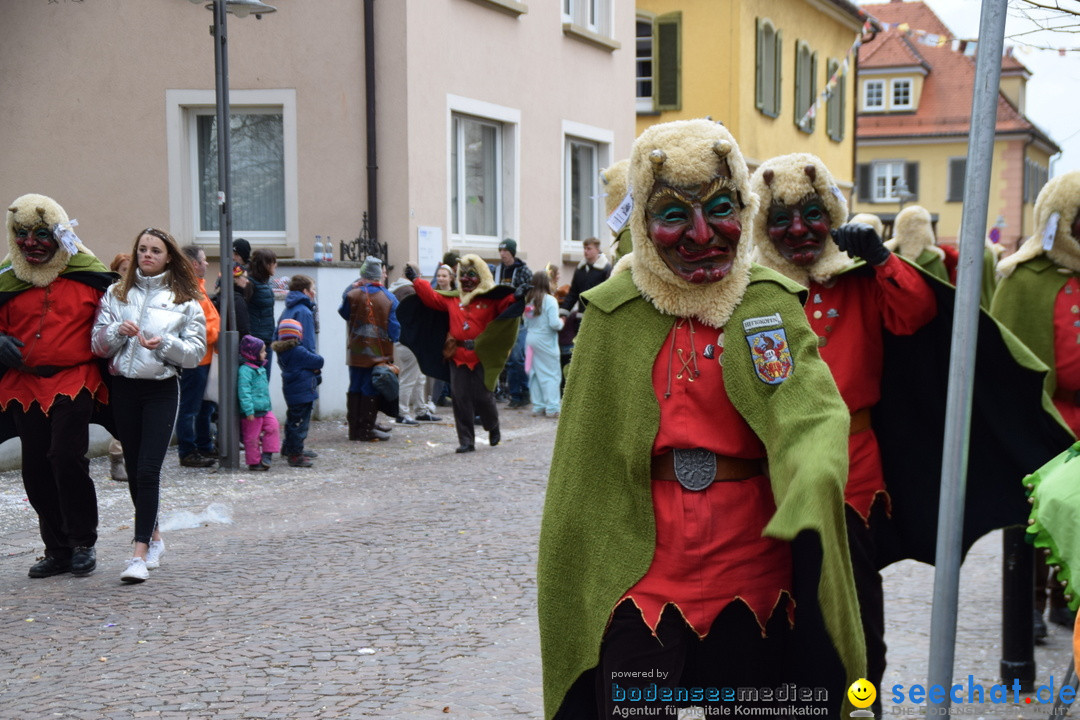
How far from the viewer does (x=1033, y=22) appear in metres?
5.45

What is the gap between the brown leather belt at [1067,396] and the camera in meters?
6.04

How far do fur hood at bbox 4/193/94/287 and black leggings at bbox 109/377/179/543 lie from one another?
2.38ft

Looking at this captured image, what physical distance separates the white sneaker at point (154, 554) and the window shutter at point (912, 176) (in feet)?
170

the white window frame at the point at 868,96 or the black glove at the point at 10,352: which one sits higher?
the white window frame at the point at 868,96

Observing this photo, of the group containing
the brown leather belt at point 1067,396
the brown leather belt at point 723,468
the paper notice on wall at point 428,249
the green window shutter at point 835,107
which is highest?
the green window shutter at point 835,107

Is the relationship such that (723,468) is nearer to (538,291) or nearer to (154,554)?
(154,554)

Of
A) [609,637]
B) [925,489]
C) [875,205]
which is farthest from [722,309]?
[875,205]

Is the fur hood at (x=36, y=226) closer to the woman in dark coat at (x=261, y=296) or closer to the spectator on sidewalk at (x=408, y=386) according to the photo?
the woman in dark coat at (x=261, y=296)

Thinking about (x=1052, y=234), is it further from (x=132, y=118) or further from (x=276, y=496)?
(x=132, y=118)

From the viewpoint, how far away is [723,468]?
3379 millimetres

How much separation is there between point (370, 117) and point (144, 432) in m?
9.42

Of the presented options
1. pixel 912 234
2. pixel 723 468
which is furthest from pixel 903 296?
pixel 912 234

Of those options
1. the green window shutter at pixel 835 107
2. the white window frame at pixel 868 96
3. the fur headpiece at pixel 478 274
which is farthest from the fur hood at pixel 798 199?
the white window frame at pixel 868 96

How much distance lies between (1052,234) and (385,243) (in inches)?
445
